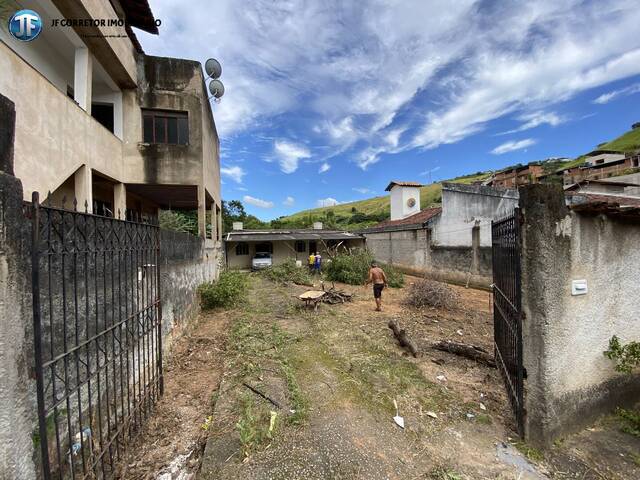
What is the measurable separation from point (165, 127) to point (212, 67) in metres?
2.88

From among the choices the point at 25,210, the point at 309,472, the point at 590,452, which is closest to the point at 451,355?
the point at 590,452

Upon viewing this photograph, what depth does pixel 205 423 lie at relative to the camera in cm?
341

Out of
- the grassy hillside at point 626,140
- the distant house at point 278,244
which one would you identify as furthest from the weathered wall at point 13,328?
the grassy hillside at point 626,140

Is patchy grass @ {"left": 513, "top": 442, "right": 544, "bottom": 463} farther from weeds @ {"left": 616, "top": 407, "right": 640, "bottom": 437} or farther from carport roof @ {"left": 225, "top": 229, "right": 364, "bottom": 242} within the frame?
carport roof @ {"left": 225, "top": 229, "right": 364, "bottom": 242}

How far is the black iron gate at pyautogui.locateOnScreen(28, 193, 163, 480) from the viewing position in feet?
6.08

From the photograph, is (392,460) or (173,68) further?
(173,68)

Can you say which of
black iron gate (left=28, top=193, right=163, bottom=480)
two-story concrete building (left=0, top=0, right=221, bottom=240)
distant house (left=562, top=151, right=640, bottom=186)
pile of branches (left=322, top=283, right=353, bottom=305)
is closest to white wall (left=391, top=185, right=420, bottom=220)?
pile of branches (left=322, top=283, right=353, bottom=305)

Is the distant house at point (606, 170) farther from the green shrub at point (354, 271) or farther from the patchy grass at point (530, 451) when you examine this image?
the patchy grass at point (530, 451)

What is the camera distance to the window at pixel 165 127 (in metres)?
9.16

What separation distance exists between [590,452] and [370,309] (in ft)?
21.1

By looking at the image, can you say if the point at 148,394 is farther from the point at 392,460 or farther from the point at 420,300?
the point at 420,300

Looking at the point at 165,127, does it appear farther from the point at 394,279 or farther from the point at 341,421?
the point at 394,279

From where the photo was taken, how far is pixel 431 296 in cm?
916

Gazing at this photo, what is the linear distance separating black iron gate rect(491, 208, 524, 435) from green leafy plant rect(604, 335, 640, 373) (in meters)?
0.95
